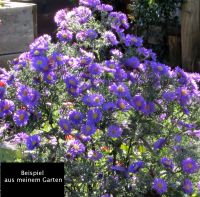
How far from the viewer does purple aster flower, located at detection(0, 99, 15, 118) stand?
2.73 meters

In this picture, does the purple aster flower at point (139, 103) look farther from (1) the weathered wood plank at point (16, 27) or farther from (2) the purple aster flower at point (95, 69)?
(1) the weathered wood plank at point (16, 27)

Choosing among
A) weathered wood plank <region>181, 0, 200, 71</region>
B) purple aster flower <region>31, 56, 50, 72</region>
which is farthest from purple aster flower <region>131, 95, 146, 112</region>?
weathered wood plank <region>181, 0, 200, 71</region>

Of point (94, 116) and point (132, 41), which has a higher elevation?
point (132, 41)

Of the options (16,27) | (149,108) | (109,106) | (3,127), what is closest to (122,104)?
(109,106)

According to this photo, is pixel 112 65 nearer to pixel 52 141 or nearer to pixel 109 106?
pixel 109 106

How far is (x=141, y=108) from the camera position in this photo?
275cm

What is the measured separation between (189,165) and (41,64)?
82 cm

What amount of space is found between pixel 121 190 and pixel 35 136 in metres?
0.49

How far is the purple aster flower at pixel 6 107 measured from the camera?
108 inches

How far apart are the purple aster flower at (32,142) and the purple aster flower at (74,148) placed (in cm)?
14

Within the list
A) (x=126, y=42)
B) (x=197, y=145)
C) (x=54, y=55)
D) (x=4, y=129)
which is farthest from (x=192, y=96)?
(x=4, y=129)

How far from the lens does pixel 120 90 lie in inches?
108

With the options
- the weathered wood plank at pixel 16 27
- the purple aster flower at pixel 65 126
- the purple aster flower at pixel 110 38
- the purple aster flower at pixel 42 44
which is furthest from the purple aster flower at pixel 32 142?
the weathered wood plank at pixel 16 27

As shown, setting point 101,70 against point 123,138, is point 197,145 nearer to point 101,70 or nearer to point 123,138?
point 123,138
